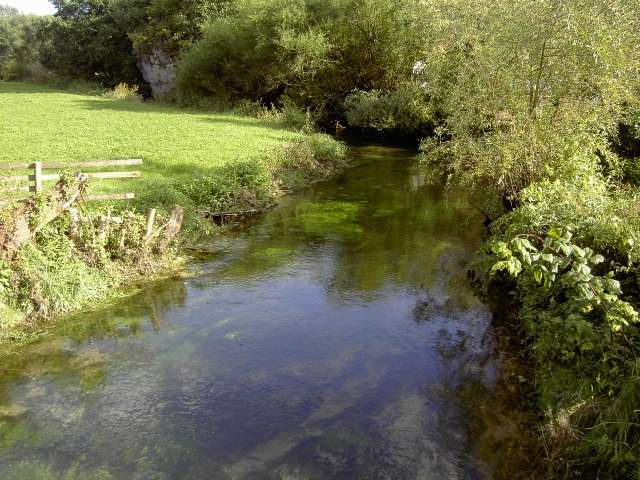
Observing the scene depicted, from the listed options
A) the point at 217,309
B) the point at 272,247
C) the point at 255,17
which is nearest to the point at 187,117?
the point at 255,17

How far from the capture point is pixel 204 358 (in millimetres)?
10594

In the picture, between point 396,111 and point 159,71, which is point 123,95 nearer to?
point 159,71

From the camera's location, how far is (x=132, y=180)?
19.3 meters

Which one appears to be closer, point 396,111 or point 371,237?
point 371,237

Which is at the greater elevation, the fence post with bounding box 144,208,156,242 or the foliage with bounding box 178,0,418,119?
the foliage with bounding box 178,0,418,119

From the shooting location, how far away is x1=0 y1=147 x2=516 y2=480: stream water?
791 centimetres

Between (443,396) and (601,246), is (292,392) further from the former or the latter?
(601,246)

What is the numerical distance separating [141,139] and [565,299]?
22.8 m

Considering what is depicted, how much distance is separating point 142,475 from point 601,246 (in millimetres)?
8396

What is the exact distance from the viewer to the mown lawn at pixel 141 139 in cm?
2045

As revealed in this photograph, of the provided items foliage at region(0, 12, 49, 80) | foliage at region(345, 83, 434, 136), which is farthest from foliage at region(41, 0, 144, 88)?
foliage at region(345, 83, 434, 136)

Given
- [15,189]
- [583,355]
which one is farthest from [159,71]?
[583,355]

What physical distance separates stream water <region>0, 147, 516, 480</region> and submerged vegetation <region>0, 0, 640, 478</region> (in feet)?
4.71

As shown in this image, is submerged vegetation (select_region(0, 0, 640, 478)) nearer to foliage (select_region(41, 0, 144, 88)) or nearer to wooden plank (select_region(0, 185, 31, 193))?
wooden plank (select_region(0, 185, 31, 193))
